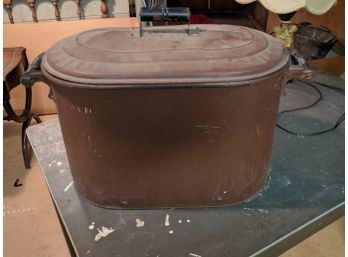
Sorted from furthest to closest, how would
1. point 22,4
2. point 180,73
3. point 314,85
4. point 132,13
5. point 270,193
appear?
point 132,13, point 22,4, point 314,85, point 270,193, point 180,73

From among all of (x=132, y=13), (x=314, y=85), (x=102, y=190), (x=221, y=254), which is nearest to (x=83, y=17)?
(x=132, y=13)

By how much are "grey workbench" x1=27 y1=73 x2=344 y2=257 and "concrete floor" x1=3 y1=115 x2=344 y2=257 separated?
64 cm

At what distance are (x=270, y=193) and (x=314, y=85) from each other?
0.62 metres

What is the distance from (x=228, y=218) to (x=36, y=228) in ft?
3.52

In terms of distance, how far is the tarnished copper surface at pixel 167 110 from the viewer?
53 centimetres

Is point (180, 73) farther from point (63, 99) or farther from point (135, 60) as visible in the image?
point (63, 99)

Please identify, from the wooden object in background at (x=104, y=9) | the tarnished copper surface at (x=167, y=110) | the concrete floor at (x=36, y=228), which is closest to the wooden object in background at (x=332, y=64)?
the concrete floor at (x=36, y=228)

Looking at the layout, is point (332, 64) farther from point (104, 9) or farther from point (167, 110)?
point (104, 9)

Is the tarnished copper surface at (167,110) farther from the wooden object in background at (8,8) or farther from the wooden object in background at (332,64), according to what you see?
the wooden object in background at (8,8)

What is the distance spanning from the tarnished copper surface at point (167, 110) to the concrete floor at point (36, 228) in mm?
822

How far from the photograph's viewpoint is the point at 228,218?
70 cm

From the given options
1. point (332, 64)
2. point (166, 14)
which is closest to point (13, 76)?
point (166, 14)

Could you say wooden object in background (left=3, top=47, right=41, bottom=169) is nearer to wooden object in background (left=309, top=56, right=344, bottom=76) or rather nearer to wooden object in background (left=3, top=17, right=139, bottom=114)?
wooden object in background (left=3, top=17, right=139, bottom=114)

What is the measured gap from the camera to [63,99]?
57 cm
